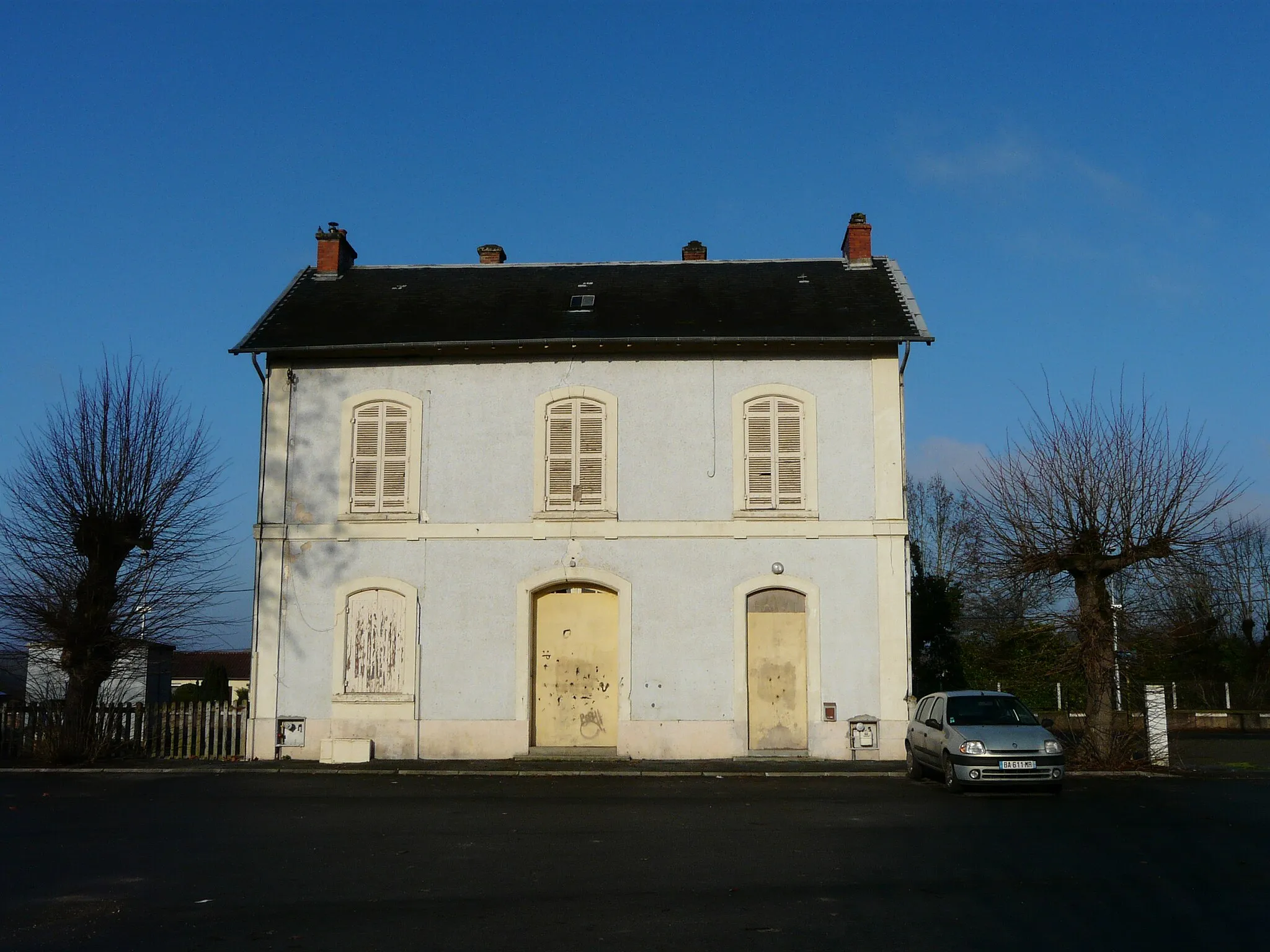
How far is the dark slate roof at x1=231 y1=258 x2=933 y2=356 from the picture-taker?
19.7 metres

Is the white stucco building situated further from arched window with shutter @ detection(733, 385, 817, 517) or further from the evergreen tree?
the evergreen tree

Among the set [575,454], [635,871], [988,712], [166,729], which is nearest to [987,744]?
[988,712]

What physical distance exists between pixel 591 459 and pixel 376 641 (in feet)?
15.8

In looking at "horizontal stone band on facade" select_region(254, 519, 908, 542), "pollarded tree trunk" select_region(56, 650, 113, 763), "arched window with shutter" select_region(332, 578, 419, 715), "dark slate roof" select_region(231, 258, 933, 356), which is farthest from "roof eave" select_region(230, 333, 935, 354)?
"pollarded tree trunk" select_region(56, 650, 113, 763)

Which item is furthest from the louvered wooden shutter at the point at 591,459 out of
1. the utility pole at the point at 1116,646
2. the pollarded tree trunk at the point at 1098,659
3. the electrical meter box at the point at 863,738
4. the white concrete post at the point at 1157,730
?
the white concrete post at the point at 1157,730

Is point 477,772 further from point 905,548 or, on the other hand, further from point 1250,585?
point 1250,585

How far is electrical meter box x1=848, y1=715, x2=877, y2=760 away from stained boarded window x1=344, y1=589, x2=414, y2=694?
24.8 feet

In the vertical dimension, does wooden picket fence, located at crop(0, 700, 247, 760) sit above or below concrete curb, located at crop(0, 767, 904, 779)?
above

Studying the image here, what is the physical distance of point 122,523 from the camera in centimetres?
1997

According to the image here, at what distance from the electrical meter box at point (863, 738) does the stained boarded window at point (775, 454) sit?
3677 millimetres

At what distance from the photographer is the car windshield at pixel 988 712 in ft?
50.8

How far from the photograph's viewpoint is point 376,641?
19500 millimetres

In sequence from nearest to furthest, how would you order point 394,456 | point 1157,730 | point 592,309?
1. point 1157,730
2. point 394,456
3. point 592,309

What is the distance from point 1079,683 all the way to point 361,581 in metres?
12.4
